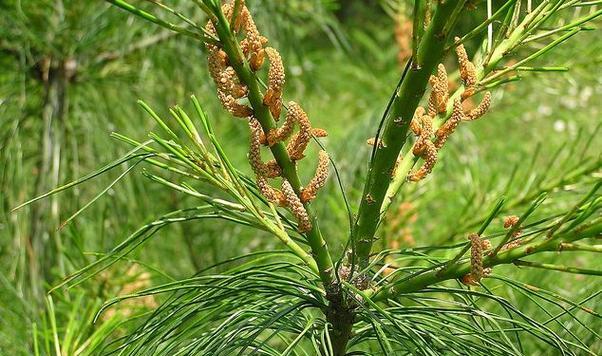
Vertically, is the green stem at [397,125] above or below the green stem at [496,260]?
above

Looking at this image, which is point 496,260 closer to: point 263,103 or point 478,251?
point 478,251

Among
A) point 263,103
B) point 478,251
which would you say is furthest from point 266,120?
point 478,251

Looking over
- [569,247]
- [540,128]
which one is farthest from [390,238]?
[540,128]

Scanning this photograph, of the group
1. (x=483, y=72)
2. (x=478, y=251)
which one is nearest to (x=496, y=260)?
(x=478, y=251)

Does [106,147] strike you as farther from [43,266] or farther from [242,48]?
[242,48]

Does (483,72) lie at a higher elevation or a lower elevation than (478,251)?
higher

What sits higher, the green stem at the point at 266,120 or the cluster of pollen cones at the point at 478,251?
the green stem at the point at 266,120

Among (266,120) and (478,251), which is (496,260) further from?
(266,120)

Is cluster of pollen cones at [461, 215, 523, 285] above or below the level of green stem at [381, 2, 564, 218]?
below
